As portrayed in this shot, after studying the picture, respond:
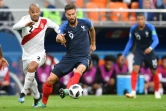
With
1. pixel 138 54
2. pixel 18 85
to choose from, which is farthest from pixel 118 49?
pixel 138 54

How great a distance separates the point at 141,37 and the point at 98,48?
22.4 ft

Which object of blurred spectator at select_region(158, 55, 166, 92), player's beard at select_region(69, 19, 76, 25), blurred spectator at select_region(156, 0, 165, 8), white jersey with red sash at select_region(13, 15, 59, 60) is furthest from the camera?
blurred spectator at select_region(156, 0, 165, 8)

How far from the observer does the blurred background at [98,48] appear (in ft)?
82.1

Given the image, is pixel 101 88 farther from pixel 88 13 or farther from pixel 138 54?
pixel 138 54

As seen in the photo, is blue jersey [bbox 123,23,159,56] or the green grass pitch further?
blue jersey [bbox 123,23,159,56]

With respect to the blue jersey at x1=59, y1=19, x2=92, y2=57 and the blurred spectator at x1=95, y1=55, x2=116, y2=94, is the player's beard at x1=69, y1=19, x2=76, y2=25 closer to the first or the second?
the blue jersey at x1=59, y1=19, x2=92, y2=57

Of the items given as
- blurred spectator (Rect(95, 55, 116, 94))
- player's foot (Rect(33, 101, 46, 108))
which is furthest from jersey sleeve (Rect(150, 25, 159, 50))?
player's foot (Rect(33, 101, 46, 108))

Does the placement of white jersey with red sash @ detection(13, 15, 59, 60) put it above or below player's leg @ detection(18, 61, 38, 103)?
above

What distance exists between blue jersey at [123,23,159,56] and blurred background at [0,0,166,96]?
356 cm

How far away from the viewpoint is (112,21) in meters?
26.1

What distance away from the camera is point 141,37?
20828 mm

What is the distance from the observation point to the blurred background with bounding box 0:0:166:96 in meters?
25.0

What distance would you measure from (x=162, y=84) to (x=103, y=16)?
3.48 metres

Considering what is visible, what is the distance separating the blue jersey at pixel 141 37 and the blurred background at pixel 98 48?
3562 mm
